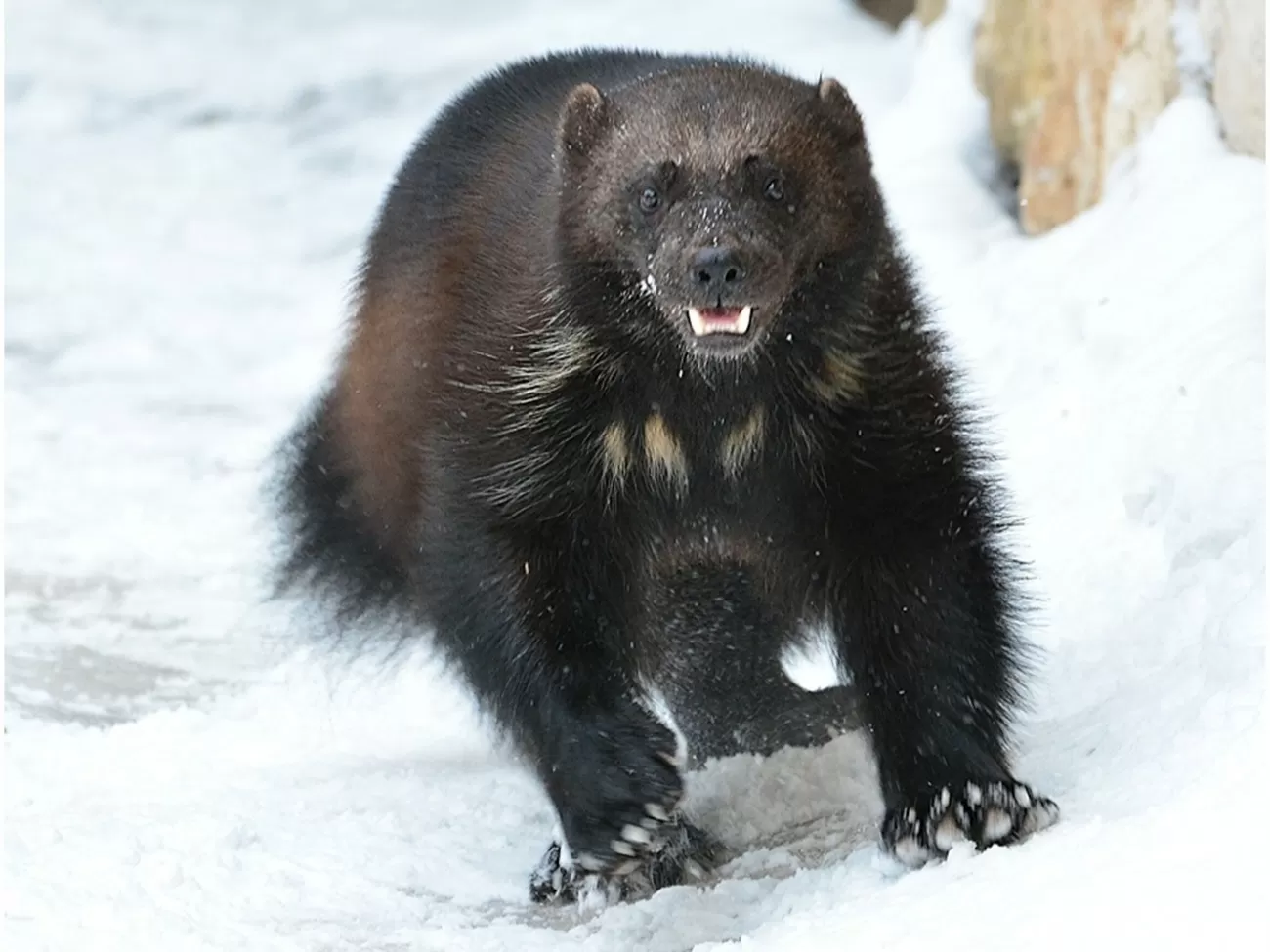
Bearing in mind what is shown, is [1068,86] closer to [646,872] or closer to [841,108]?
[841,108]

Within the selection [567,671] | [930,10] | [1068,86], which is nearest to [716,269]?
[567,671]

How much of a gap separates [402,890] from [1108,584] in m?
1.71

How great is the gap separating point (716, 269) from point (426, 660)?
179cm

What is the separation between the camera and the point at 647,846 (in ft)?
10.6

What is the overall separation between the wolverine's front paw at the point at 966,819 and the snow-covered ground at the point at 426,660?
7cm

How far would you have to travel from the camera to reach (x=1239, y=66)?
16.5ft

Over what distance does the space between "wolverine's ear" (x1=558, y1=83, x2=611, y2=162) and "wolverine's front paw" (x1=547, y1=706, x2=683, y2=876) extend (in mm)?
938

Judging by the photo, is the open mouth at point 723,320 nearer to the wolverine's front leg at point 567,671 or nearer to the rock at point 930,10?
the wolverine's front leg at point 567,671

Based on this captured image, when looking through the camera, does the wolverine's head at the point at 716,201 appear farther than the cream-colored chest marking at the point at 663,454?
No

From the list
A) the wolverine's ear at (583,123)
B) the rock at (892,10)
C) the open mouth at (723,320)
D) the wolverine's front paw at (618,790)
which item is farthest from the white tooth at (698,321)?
the rock at (892,10)

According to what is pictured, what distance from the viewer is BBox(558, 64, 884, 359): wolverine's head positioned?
3.13 meters

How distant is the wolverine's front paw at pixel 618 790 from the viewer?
10.5 feet

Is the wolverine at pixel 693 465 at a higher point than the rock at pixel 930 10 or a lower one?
higher

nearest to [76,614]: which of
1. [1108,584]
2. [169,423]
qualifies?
[169,423]
